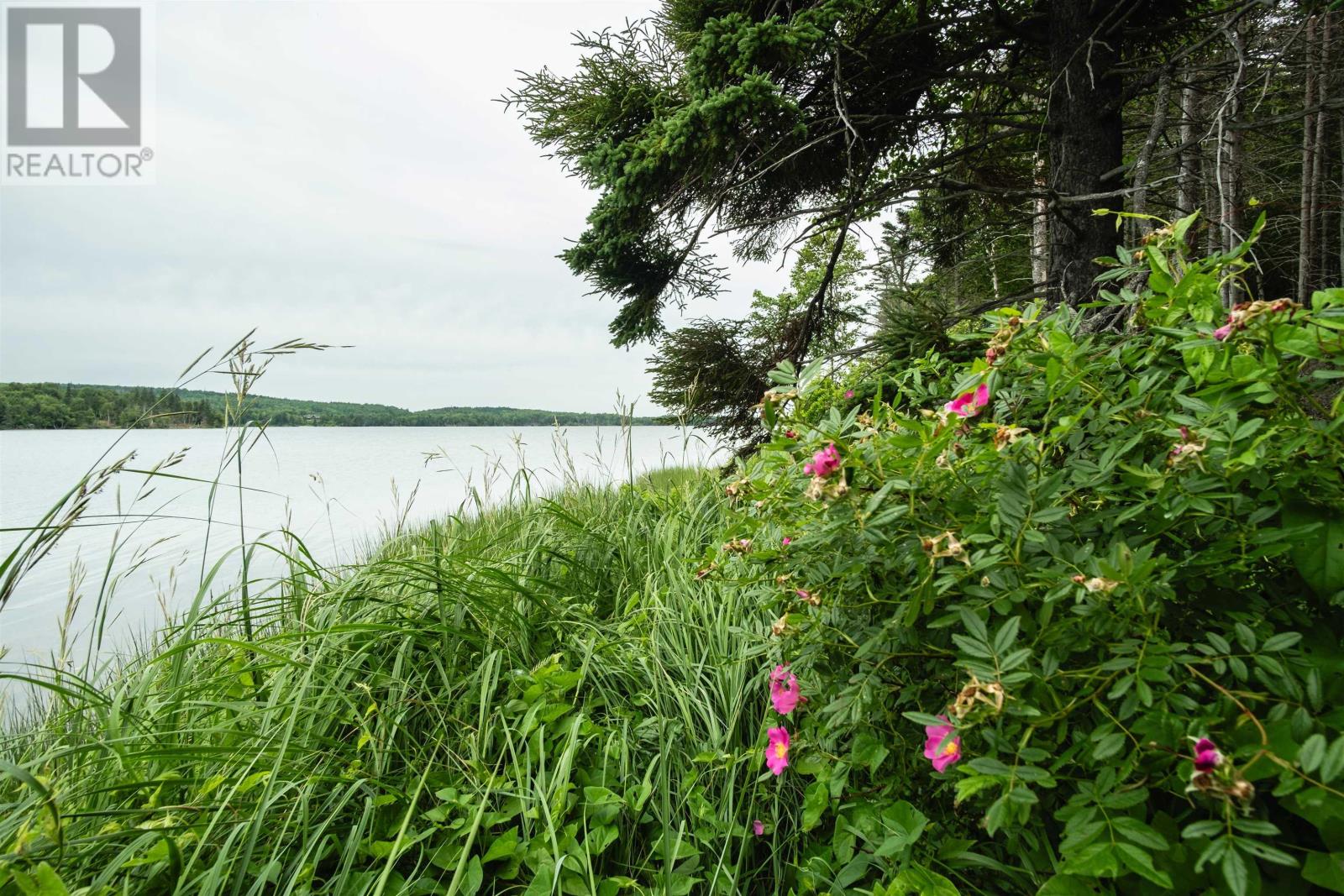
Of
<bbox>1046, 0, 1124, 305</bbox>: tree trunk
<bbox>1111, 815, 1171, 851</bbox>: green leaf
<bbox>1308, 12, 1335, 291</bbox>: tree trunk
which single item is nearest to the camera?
<bbox>1111, 815, 1171, 851</bbox>: green leaf

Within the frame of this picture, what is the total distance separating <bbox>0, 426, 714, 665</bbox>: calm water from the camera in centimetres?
204

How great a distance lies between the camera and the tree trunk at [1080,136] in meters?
3.01

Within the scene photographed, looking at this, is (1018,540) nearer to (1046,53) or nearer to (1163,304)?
(1163,304)

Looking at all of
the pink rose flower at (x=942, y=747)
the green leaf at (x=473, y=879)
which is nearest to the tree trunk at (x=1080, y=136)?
the pink rose flower at (x=942, y=747)

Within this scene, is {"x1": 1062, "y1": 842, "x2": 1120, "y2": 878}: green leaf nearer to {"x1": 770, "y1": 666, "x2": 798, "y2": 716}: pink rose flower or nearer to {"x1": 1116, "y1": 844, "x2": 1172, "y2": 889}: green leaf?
{"x1": 1116, "y1": 844, "x2": 1172, "y2": 889}: green leaf

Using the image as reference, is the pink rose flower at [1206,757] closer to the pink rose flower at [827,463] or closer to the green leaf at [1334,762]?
the green leaf at [1334,762]

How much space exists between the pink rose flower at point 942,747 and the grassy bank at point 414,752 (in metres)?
0.41

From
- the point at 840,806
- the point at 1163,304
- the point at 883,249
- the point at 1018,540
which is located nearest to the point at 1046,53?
the point at 883,249

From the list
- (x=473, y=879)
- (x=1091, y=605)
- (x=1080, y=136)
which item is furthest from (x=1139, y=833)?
(x=1080, y=136)

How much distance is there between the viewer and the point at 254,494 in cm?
349

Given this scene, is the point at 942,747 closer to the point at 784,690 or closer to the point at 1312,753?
the point at 1312,753

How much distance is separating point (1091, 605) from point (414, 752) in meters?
1.31

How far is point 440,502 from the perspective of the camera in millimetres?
4117

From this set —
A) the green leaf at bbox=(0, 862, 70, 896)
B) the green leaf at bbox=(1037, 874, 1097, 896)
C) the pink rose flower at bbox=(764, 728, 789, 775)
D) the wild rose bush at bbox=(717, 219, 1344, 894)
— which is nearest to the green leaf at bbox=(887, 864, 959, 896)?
the wild rose bush at bbox=(717, 219, 1344, 894)
